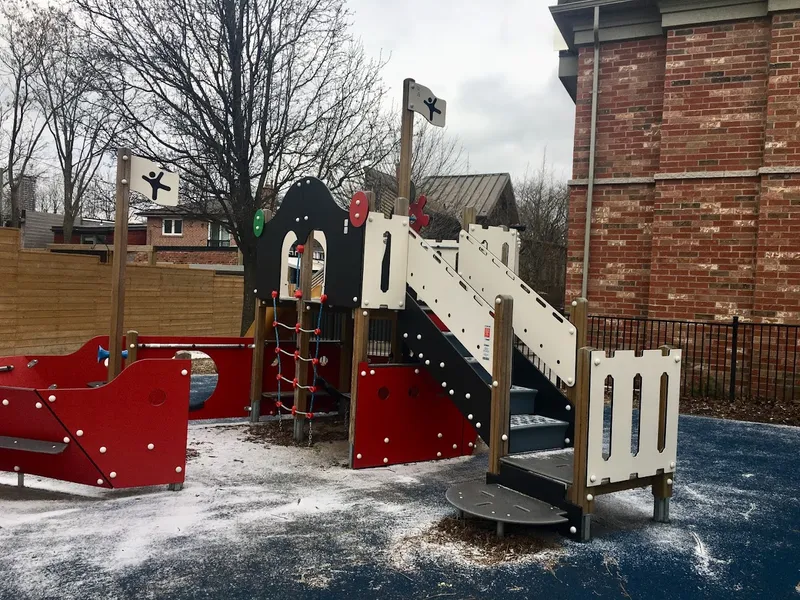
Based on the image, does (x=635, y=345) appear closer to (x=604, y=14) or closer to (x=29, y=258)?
(x=604, y=14)

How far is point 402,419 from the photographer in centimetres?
561

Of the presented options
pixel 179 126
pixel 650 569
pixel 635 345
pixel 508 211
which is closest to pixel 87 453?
pixel 650 569

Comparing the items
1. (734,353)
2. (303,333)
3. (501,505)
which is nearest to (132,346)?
(303,333)

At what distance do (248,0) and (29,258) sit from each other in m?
5.86

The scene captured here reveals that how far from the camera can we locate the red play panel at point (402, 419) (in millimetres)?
5406

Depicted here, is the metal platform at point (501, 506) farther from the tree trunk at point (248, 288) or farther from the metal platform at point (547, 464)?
the tree trunk at point (248, 288)

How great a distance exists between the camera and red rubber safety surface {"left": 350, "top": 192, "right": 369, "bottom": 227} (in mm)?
5348

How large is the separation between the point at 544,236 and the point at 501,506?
24.3 m

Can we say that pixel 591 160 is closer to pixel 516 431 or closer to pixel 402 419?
pixel 402 419

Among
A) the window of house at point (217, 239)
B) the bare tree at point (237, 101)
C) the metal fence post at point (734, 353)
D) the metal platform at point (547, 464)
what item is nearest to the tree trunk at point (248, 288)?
the bare tree at point (237, 101)

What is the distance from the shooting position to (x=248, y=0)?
1141 cm

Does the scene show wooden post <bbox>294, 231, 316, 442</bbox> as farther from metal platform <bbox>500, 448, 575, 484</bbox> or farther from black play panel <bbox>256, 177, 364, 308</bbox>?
metal platform <bbox>500, 448, 575, 484</bbox>

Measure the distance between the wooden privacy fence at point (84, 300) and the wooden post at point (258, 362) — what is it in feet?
21.8

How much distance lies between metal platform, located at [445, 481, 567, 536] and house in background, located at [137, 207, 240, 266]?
71.7 feet
